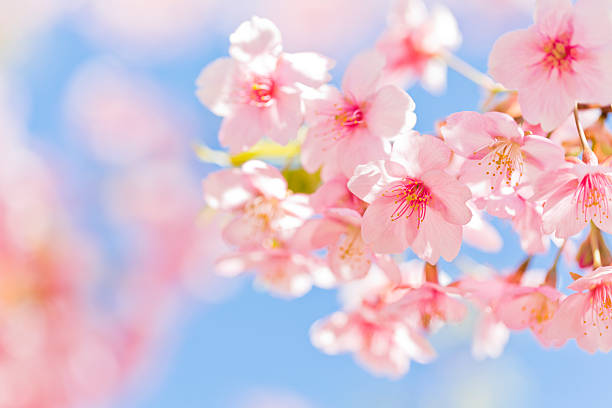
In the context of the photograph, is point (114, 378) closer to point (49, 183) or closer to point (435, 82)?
point (49, 183)

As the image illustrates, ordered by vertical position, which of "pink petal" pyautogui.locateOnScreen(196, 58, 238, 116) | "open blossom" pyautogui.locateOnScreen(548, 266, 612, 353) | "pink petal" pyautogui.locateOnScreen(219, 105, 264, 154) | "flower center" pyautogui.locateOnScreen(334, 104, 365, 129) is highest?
"pink petal" pyautogui.locateOnScreen(196, 58, 238, 116)

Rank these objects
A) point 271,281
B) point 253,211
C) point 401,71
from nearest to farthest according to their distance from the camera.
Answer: point 253,211, point 271,281, point 401,71

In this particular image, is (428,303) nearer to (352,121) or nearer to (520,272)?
(520,272)

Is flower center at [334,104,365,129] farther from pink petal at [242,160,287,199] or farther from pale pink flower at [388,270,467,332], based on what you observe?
pale pink flower at [388,270,467,332]

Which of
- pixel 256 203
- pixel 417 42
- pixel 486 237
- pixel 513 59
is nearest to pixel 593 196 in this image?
pixel 513 59

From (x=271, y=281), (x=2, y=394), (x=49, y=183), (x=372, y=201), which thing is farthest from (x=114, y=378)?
(x=372, y=201)

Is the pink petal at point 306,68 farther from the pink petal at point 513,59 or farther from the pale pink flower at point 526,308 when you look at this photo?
the pale pink flower at point 526,308

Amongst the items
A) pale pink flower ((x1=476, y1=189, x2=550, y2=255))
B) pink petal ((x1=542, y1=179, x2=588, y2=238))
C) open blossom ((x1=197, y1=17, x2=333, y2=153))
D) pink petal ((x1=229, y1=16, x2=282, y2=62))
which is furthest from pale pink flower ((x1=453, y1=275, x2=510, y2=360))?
pink petal ((x1=229, y1=16, x2=282, y2=62))
